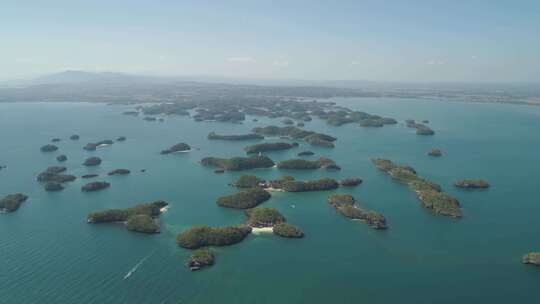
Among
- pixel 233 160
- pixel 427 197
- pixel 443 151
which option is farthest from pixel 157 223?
pixel 443 151

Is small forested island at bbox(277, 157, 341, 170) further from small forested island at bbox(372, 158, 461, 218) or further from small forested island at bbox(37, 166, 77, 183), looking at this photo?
small forested island at bbox(37, 166, 77, 183)

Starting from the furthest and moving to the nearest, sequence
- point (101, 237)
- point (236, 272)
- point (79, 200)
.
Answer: point (79, 200)
point (101, 237)
point (236, 272)

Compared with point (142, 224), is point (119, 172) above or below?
below

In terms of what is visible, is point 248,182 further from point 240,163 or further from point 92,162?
point 92,162

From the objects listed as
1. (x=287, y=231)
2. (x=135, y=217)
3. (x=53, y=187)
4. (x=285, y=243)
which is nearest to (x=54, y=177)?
(x=53, y=187)

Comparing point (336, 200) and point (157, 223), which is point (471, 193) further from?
point (157, 223)

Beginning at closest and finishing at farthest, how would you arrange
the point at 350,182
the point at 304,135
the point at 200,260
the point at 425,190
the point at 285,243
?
the point at 200,260 → the point at 285,243 → the point at 425,190 → the point at 350,182 → the point at 304,135

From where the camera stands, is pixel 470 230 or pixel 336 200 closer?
pixel 470 230
